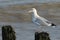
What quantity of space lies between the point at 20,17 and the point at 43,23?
271cm

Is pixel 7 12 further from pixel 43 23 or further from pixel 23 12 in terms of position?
pixel 43 23

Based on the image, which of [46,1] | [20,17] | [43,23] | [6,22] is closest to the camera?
[43,23]

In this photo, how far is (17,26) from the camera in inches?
420

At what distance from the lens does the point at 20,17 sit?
12.2 m

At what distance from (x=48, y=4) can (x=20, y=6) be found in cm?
143

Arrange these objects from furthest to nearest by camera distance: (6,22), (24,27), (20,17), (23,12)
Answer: (23,12)
(20,17)
(6,22)
(24,27)

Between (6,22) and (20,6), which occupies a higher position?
(20,6)

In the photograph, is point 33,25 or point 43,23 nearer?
point 43,23

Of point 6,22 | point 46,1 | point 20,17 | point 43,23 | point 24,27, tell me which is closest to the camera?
point 43,23

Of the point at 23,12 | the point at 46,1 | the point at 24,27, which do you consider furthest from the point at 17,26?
the point at 46,1

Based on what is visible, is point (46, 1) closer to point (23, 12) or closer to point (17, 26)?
point (23, 12)

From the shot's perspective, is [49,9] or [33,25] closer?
[33,25]

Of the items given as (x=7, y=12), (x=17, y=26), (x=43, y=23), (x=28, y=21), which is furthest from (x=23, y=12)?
(x=43, y=23)

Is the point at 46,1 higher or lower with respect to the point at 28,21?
higher
